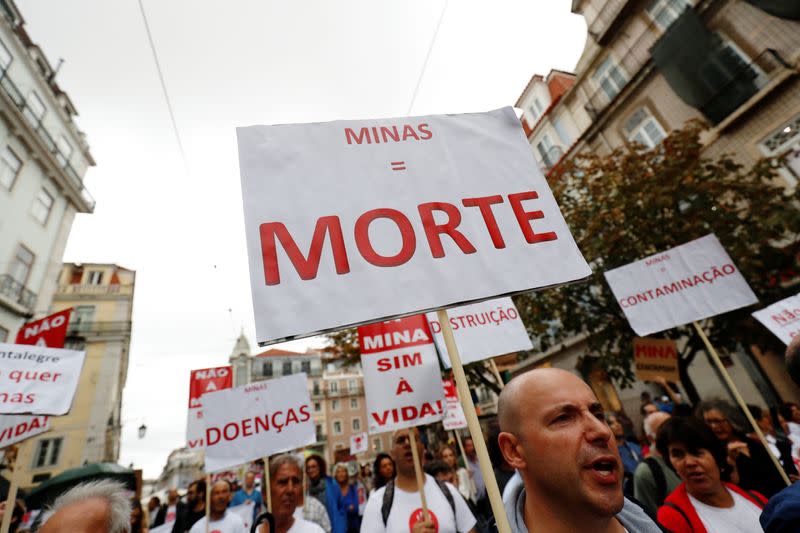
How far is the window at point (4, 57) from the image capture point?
15902mm

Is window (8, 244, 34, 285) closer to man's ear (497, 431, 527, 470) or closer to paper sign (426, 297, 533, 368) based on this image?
paper sign (426, 297, 533, 368)

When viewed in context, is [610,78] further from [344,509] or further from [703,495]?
[344,509]

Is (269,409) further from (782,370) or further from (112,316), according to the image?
(112,316)

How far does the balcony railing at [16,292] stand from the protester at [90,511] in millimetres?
18224

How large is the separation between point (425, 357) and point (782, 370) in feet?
43.4

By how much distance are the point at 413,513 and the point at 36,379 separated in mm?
4587

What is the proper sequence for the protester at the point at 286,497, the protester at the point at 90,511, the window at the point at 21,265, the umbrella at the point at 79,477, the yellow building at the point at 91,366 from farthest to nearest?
the yellow building at the point at 91,366 → the window at the point at 21,265 → the umbrella at the point at 79,477 → the protester at the point at 286,497 → the protester at the point at 90,511

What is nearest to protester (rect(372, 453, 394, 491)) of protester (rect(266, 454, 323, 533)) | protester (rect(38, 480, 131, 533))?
protester (rect(266, 454, 323, 533))

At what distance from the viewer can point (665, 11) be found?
46.0 feet

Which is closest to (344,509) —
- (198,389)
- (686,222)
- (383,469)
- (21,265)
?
(383,469)

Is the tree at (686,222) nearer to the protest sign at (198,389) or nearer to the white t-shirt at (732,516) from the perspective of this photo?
the white t-shirt at (732,516)

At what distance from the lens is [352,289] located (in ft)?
5.34

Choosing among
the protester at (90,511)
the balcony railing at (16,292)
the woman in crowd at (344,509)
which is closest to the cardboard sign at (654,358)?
the woman in crowd at (344,509)

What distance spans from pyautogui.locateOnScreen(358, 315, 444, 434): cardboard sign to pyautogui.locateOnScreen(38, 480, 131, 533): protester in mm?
1967
